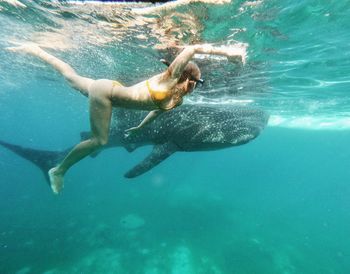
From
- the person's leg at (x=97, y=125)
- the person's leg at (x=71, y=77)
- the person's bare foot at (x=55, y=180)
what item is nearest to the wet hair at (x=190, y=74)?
the person's leg at (x=97, y=125)

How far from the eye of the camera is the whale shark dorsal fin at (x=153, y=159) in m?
8.80

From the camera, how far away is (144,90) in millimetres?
4863

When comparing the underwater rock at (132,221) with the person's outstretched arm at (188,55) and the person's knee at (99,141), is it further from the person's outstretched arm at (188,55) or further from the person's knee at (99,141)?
the person's outstretched arm at (188,55)

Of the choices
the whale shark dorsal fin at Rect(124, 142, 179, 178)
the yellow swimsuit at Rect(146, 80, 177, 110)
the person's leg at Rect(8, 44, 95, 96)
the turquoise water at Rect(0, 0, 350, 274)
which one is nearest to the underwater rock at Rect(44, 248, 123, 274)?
the turquoise water at Rect(0, 0, 350, 274)

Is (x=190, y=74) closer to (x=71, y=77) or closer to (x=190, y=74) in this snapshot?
(x=190, y=74)

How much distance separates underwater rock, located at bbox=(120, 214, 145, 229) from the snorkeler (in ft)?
52.0

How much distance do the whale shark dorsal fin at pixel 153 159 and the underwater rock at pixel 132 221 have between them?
12884 mm

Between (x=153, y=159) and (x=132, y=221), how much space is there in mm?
14704

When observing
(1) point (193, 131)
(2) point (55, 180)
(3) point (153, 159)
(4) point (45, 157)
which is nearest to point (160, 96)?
(2) point (55, 180)

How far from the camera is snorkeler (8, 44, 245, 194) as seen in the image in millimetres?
4418

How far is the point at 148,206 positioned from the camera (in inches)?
1078

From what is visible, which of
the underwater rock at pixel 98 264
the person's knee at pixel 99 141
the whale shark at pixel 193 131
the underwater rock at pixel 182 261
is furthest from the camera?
the underwater rock at pixel 182 261

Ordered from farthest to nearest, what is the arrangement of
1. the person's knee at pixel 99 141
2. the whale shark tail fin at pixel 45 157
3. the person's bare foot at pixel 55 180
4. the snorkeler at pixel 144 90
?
the whale shark tail fin at pixel 45 157 < the person's bare foot at pixel 55 180 < the person's knee at pixel 99 141 < the snorkeler at pixel 144 90

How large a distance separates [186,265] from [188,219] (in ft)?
26.9
